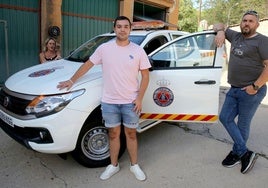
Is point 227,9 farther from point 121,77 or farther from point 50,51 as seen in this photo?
point 121,77

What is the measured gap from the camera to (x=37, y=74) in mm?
3551

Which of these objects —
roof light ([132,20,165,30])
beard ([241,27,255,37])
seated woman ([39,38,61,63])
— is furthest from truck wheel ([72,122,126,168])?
roof light ([132,20,165,30])

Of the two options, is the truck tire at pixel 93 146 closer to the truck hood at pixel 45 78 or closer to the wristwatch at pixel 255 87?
the truck hood at pixel 45 78

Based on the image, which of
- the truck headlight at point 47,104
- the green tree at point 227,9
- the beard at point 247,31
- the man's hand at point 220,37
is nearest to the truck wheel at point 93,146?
the truck headlight at point 47,104

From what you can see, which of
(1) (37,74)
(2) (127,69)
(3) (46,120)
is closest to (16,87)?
(1) (37,74)

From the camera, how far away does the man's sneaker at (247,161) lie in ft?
11.6

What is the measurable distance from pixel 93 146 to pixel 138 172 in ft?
2.07

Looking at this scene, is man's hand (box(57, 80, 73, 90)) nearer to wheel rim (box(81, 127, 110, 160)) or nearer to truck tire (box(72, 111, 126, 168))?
truck tire (box(72, 111, 126, 168))

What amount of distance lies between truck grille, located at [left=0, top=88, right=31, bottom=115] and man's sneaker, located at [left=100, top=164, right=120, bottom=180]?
3.72ft

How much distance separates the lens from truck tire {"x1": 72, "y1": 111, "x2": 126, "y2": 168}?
3314 mm

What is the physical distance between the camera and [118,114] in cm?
309

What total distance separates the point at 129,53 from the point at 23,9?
569cm

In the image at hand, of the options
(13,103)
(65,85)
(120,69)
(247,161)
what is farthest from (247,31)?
(13,103)

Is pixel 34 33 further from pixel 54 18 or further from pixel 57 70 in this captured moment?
pixel 57 70
